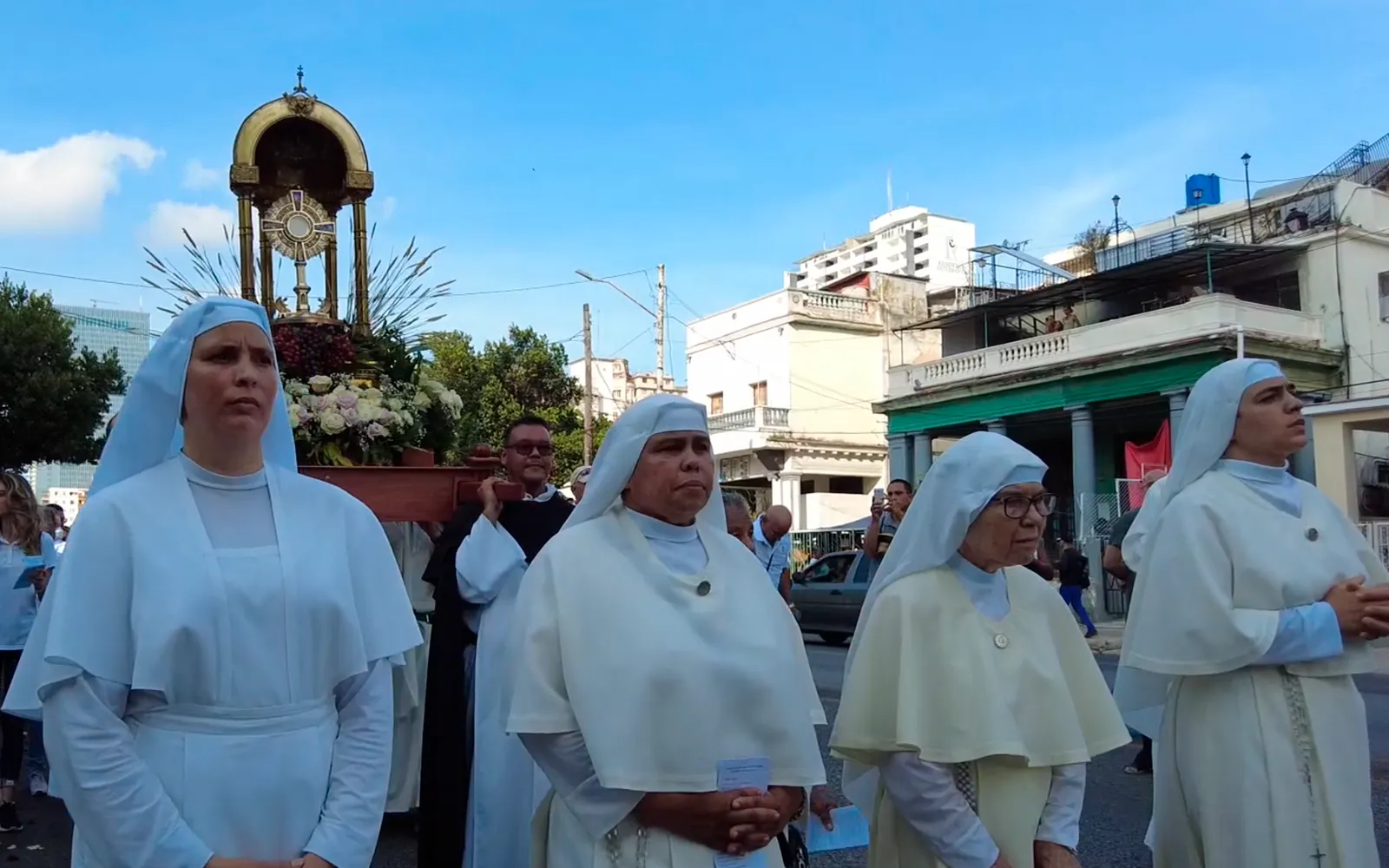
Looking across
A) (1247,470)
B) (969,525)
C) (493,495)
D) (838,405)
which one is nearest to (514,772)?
(493,495)

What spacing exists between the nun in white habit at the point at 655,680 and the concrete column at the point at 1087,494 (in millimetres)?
18830

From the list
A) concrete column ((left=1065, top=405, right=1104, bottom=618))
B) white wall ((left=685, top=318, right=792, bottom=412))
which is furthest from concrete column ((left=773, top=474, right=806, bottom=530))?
concrete column ((left=1065, top=405, right=1104, bottom=618))

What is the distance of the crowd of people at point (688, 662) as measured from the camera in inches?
97.7

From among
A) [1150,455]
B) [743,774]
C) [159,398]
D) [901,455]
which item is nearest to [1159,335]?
[1150,455]

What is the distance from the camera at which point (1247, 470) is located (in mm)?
3807

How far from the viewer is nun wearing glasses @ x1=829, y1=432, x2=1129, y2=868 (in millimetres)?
3125

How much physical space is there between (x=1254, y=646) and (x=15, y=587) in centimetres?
697

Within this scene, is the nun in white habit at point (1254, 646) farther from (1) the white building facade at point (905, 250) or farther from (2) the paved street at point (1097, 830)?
(1) the white building facade at point (905, 250)

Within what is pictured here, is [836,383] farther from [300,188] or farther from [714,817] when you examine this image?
[714,817]

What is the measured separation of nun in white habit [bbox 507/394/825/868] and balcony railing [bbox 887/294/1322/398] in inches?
774

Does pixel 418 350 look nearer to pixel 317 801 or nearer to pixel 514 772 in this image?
pixel 514 772

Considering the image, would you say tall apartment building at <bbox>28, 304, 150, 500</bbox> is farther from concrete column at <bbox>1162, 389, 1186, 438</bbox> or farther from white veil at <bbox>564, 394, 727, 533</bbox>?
concrete column at <bbox>1162, 389, 1186, 438</bbox>

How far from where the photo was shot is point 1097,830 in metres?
6.15

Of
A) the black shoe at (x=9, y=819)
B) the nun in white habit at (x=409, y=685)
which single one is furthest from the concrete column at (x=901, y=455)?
the black shoe at (x=9, y=819)
